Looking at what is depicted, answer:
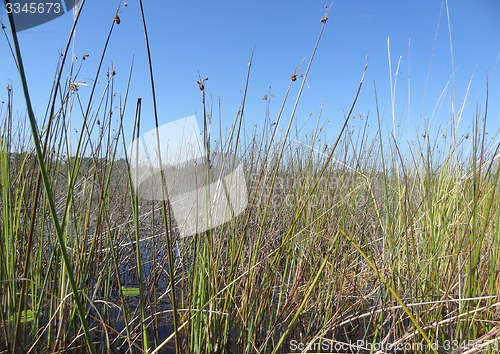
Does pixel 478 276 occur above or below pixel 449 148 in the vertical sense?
below

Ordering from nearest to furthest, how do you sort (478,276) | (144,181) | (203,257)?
(203,257) → (478,276) → (144,181)

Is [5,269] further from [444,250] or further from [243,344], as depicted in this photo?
[444,250]

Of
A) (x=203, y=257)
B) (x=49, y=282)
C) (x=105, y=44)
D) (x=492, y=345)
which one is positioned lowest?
(x=492, y=345)

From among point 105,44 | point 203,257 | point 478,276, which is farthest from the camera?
point 478,276

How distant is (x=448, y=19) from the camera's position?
2.93 feet

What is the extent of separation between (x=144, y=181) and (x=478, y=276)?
90.1 inches

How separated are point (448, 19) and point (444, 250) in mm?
787

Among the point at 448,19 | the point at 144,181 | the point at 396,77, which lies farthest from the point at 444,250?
the point at 144,181

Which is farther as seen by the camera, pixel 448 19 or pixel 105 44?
pixel 448 19

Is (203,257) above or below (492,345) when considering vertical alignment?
above

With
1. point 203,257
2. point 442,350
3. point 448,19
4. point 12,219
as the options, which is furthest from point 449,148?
point 12,219

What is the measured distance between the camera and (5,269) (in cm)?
65

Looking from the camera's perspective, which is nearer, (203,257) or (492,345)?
(492,345)

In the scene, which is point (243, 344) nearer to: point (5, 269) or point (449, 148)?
point (5, 269)
